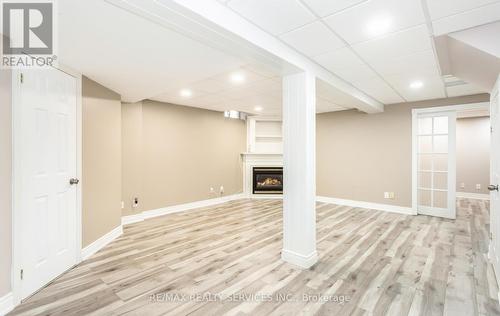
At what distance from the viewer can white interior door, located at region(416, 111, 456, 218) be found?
4480 mm

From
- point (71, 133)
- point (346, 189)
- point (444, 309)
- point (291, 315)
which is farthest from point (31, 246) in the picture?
point (346, 189)

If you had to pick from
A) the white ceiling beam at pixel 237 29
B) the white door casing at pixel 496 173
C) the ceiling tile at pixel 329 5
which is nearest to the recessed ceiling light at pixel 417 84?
the white door casing at pixel 496 173

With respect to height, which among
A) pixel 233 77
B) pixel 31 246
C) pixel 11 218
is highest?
pixel 233 77

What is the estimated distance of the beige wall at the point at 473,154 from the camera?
6168 millimetres

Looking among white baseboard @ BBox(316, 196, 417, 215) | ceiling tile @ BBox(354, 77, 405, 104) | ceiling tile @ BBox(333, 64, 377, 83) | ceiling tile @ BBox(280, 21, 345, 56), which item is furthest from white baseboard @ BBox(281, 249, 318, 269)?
white baseboard @ BBox(316, 196, 417, 215)

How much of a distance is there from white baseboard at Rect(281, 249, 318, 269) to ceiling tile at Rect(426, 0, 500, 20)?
249 centimetres

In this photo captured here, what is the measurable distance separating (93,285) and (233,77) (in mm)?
2879

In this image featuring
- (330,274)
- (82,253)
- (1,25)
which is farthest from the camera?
(82,253)

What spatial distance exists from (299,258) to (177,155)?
3469mm

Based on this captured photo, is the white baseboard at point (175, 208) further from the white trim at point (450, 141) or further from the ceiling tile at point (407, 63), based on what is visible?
Result: the ceiling tile at point (407, 63)

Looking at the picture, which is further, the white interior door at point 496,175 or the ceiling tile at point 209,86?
the ceiling tile at point 209,86

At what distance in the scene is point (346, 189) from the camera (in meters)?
5.76

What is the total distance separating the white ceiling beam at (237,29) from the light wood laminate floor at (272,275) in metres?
2.21

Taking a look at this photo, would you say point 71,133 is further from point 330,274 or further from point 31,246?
point 330,274
